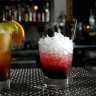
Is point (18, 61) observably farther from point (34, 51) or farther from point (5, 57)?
point (5, 57)

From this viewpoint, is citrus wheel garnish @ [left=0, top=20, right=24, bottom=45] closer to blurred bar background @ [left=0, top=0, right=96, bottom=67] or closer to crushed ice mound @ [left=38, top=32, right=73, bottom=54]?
crushed ice mound @ [left=38, top=32, right=73, bottom=54]

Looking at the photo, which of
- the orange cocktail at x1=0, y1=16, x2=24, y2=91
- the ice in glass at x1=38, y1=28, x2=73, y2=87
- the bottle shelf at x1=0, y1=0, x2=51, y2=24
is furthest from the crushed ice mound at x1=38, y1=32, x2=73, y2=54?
the bottle shelf at x1=0, y1=0, x2=51, y2=24

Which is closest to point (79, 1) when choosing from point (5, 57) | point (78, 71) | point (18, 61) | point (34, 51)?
point (34, 51)

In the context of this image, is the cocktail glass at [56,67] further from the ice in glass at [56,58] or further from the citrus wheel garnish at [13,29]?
the citrus wheel garnish at [13,29]

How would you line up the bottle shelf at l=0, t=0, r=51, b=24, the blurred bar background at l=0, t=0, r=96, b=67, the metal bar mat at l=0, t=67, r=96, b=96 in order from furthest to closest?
the bottle shelf at l=0, t=0, r=51, b=24 < the blurred bar background at l=0, t=0, r=96, b=67 < the metal bar mat at l=0, t=67, r=96, b=96

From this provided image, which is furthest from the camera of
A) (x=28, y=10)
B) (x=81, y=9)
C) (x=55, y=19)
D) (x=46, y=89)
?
(x=81, y=9)

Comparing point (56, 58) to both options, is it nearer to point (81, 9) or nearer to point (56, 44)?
point (56, 44)

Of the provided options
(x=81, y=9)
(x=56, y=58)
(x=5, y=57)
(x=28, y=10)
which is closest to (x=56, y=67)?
(x=56, y=58)

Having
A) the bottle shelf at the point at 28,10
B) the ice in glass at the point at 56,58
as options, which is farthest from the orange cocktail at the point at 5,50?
the bottle shelf at the point at 28,10
